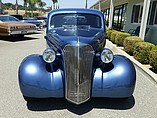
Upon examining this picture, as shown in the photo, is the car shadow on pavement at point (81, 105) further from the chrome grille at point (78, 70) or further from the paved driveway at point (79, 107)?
the chrome grille at point (78, 70)

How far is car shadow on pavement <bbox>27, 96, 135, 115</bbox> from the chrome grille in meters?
0.37

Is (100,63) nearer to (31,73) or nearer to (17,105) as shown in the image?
(31,73)

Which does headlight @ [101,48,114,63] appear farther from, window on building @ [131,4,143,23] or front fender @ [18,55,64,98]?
window on building @ [131,4,143,23]

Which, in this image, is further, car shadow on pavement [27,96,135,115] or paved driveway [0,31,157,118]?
car shadow on pavement [27,96,135,115]

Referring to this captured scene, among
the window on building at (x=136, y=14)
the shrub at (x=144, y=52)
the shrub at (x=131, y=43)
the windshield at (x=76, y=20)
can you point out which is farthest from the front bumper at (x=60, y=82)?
Answer: the window on building at (x=136, y=14)

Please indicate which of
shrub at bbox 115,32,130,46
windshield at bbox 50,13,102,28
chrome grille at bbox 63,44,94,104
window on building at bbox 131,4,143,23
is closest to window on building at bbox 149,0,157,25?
window on building at bbox 131,4,143,23

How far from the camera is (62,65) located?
3.21 meters

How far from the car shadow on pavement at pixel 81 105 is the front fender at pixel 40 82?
0.37 meters

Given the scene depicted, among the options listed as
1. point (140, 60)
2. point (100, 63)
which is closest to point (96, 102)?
point (100, 63)

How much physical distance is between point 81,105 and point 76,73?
2.81 ft

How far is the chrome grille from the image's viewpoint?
9.77 feet

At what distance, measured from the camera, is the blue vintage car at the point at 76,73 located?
119 inches

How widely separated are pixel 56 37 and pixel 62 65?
26.6 inches

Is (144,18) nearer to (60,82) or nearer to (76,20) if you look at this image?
(76,20)
